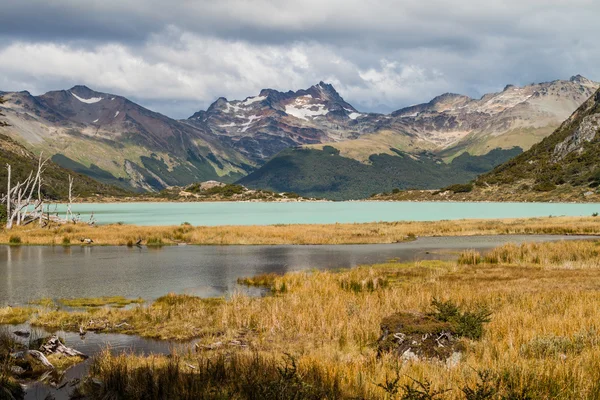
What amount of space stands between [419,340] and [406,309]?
4.77m

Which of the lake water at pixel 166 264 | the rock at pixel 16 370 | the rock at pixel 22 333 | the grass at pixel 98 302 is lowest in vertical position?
the lake water at pixel 166 264

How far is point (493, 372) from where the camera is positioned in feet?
35.4

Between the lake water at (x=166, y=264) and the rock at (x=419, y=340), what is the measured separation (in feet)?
47.1

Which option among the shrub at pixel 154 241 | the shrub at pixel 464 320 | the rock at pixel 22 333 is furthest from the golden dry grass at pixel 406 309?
the shrub at pixel 154 241

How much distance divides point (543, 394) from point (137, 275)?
29790mm

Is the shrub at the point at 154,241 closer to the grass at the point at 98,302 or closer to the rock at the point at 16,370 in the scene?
the grass at the point at 98,302

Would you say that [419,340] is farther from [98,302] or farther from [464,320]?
[98,302]

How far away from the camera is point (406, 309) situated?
18.8m

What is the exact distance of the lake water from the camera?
29.1 m

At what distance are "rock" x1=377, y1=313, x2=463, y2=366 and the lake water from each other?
14370 millimetres

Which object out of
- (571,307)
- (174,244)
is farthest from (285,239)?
(571,307)

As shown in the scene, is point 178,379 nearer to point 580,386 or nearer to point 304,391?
point 304,391

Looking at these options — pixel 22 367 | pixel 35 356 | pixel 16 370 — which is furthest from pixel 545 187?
pixel 16 370

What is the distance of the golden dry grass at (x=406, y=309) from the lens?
10.9 meters
